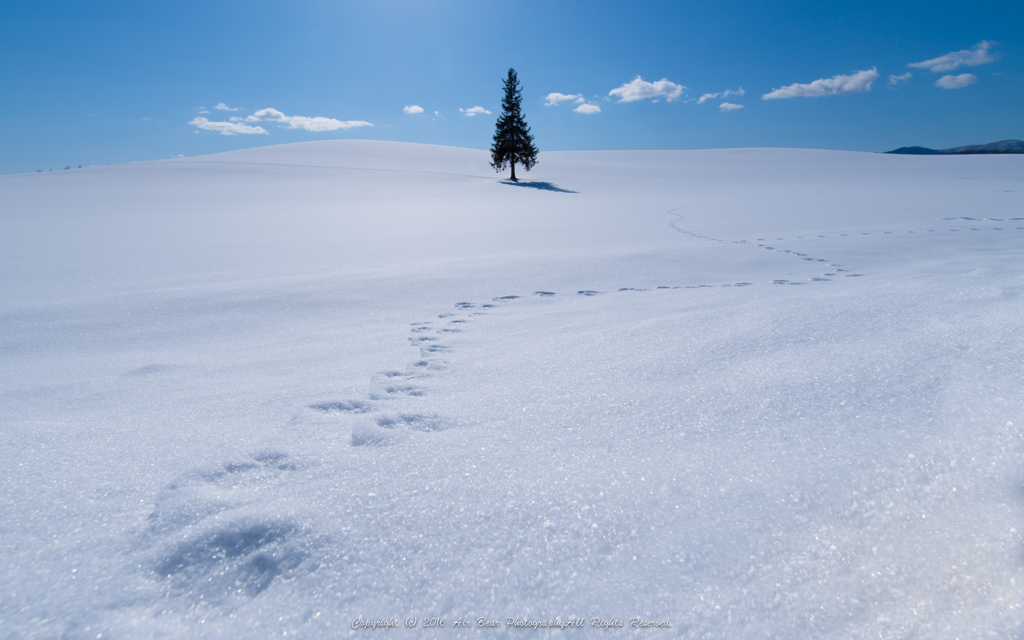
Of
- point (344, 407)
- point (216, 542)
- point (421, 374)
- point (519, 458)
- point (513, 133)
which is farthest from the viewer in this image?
point (513, 133)

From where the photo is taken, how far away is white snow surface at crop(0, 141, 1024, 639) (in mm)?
683

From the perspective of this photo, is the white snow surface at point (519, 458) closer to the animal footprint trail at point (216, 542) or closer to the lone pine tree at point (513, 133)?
the animal footprint trail at point (216, 542)

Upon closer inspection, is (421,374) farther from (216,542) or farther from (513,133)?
(513,133)

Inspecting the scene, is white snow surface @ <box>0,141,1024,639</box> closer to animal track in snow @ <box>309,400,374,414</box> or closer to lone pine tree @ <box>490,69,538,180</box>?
animal track in snow @ <box>309,400,374,414</box>

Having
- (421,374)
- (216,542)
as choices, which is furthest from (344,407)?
(216,542)

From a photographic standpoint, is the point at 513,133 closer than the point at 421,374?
No

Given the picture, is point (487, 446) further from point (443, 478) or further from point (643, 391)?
point (643, 391)

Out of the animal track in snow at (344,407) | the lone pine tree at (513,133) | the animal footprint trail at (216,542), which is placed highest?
the lone pine tree at (513,133)

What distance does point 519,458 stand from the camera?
1.00m

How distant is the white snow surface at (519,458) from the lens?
68 cm

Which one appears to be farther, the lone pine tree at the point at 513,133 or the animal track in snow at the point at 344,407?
the lone pine tree at the point at 513,133

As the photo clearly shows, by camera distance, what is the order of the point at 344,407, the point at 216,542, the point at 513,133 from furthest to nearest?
the point at 513,133, the point at 344,407, the point at 216,542

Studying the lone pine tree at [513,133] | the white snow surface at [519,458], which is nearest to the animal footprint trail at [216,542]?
the white snow surface at [519,458]

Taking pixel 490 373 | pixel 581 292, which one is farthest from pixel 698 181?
pixel 490 373
